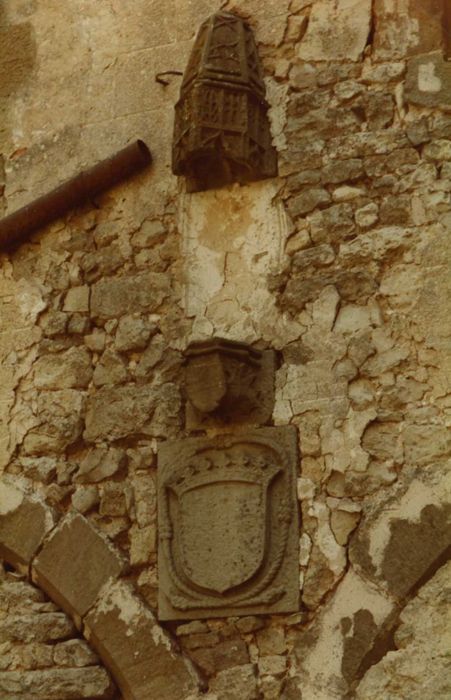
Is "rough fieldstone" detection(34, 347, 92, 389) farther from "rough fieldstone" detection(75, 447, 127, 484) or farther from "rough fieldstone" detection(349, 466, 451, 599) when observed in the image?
"rough fieldstone" detection(349, 466, 451, 599)

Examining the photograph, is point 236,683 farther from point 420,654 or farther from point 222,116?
point 222,116

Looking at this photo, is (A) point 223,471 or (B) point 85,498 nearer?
(A) point 223,471

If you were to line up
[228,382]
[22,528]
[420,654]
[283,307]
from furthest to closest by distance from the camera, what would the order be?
[22,528], [283,307], [228,382], [420,654]

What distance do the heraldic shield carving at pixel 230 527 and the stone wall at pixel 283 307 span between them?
0.18 feet

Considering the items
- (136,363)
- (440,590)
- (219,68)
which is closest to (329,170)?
(219,68)

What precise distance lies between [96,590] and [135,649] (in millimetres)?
253

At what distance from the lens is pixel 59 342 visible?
19.6ft

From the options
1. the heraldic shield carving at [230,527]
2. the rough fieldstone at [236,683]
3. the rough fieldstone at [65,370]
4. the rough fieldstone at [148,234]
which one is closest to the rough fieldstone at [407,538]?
the heraldic shield carving at [230,527]

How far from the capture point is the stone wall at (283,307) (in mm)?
5223

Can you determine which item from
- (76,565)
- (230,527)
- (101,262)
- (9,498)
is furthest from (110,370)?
(230,527)

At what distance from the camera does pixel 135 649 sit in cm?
541

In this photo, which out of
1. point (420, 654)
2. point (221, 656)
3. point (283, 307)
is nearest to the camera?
point (420, 654)

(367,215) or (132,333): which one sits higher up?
(367,215)

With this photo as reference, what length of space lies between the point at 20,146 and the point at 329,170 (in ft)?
4.17
